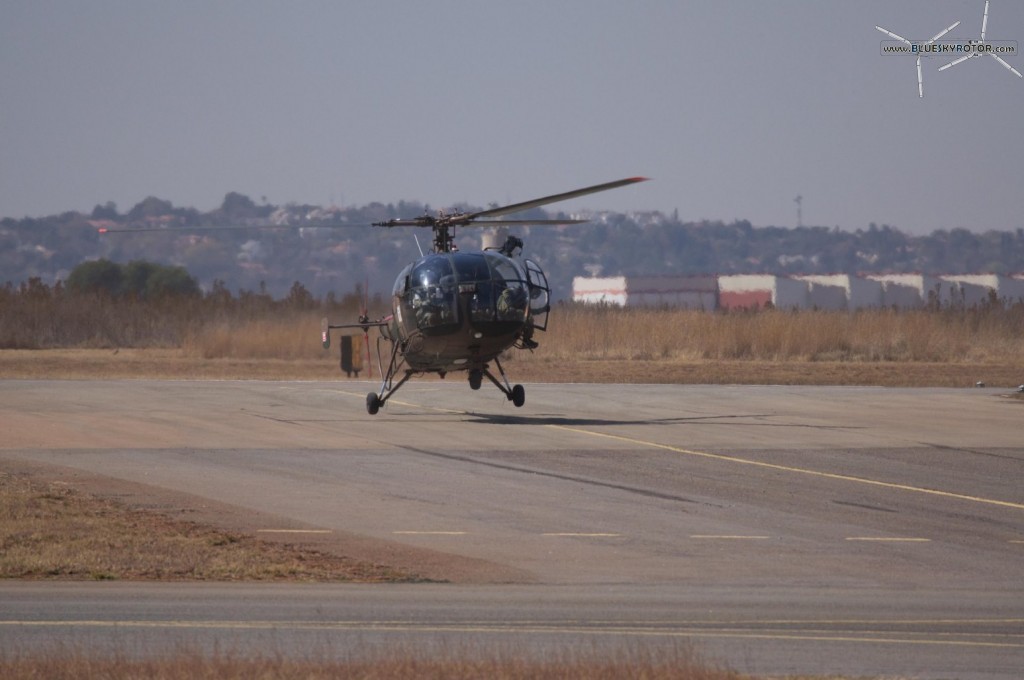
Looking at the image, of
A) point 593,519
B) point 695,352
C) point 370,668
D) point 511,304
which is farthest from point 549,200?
point 695,352

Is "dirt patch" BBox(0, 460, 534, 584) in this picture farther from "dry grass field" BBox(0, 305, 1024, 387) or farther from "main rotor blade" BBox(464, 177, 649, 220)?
"dry grass field" BBox(0, 305, 1024, 387)

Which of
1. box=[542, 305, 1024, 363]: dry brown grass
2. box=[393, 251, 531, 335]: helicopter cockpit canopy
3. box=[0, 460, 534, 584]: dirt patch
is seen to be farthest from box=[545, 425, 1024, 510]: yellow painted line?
box=[542, 305, 1024, 363]: dry brown grass

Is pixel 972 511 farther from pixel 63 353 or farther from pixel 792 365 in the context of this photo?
pixel 63 353

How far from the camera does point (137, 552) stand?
533 inches

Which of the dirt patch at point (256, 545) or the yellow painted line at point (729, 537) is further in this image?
the yellow painted line at point (729, 537)

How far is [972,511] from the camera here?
16609 mm

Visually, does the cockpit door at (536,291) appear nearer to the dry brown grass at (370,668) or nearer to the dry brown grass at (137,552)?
the dry brown grass at (137,552)

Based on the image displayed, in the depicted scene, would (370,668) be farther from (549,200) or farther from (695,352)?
(695,352)

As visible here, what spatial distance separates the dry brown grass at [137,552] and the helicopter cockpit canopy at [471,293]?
9.52 m

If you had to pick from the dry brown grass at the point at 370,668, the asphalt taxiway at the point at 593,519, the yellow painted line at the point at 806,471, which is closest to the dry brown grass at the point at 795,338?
the asphalt taxiway at the point at 593,519

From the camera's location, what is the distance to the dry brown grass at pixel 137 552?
1270cm

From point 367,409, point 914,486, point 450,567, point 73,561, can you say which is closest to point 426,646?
point 450,567

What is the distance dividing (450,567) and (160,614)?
3271 millimetres

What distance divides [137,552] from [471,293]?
11.8 m
